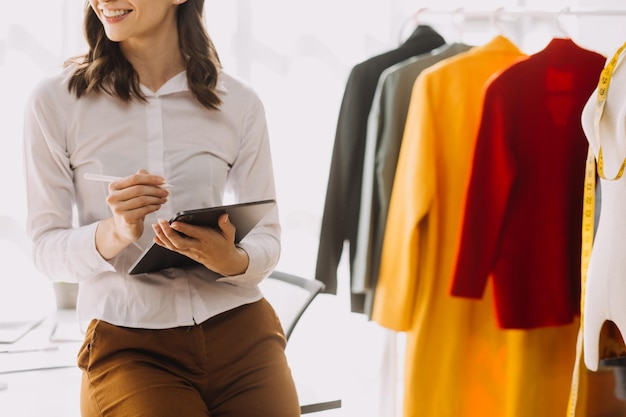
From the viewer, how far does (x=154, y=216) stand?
4.75ft

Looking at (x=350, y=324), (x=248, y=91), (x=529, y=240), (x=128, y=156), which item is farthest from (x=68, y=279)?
(x=350, y=324)

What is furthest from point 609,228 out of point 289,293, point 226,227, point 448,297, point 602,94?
point 289,293

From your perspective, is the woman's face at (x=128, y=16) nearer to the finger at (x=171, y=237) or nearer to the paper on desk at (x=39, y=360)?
the finger at (x=171, y=237)

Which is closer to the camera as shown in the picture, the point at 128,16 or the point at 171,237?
the point at 171,237

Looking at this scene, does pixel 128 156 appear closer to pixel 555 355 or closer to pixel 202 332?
pixel 202 332

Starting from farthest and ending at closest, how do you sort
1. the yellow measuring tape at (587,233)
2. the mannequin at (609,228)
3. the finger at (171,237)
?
1. the yellow measuring tape at (587,233)
2. the mannequin at (609,228)
3. the finger at (171,237)

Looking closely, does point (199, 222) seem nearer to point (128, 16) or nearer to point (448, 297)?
point (128, 16)

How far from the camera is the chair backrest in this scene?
5.90 ft

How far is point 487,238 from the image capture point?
1705 mm

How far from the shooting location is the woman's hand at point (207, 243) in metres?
1.24

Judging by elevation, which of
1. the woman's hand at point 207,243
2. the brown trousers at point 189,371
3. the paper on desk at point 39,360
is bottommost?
the paper on desk at point 39,360

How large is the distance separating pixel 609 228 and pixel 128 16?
981mm

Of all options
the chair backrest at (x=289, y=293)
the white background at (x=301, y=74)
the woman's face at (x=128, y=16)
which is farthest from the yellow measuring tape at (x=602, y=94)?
the white background at (x=301, y=74)

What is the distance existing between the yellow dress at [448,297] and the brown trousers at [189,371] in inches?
19.3
